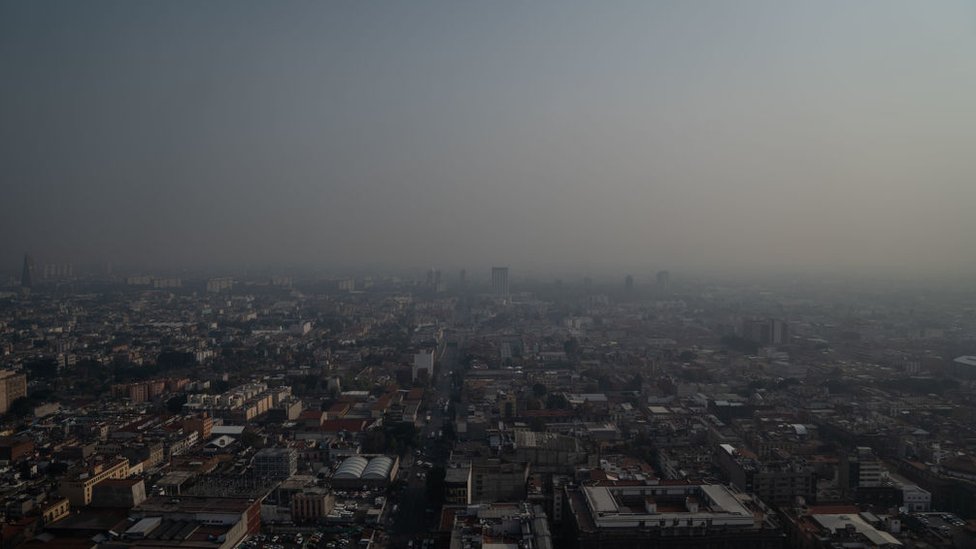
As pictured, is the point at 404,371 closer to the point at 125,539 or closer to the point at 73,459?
the point at 73,459

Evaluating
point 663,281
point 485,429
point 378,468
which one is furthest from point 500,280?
point 378,468

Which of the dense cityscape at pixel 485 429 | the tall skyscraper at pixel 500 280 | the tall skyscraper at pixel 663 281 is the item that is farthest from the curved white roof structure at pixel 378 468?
the tall skyscraper at pixel 663 281

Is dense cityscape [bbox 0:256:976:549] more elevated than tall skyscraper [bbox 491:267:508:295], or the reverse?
tall skyscraper [bbox 491:267:508:295]

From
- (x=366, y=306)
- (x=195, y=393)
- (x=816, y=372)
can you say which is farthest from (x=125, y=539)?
(x=366, y=306)

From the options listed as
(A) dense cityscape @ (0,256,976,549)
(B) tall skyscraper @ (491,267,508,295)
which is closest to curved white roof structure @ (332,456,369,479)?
(A) dense cityscape @ (0,256,976,549)

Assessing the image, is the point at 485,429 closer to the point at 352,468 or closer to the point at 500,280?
the point at 352,468

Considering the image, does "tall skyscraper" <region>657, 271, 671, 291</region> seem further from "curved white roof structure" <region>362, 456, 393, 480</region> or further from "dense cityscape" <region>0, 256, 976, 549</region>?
"curved white roof structure" <region>362, 456, 393, 480</region>
